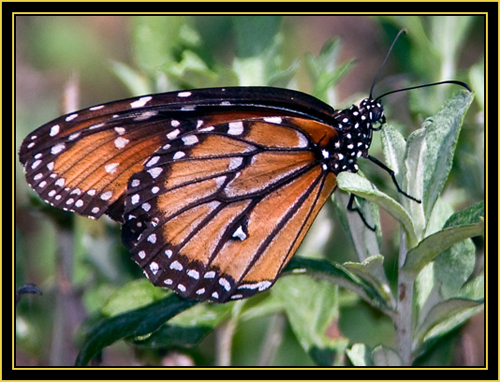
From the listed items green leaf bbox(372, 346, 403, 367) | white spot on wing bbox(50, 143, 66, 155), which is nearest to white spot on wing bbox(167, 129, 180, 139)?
white spot on wing bbox(50, 143, 66, 155)

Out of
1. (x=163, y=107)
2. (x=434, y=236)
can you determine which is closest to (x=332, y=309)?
(x=434, y=236)

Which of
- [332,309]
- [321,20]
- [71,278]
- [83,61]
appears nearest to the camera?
[332,309]

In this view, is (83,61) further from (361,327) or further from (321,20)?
(361,327)

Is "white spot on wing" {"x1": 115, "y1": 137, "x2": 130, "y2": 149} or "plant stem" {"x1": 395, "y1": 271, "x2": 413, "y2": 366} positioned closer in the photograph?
"plant stem" {"x1": 395, "y1": 271, "x2": 413, "y2": 366}

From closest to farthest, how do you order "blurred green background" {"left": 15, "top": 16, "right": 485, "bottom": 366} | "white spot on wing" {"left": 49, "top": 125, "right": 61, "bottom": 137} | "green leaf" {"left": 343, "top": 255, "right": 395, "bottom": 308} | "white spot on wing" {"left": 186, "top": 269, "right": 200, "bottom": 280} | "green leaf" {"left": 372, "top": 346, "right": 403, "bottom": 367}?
"green leaf" {"left": 343, "top": 255, "right": 395, "bottom": 308}, "green leaf" {"left": 372, "top": 346, "right": 403, "bottom": 367}, "white spot on wing" {"left": 186, "top": 269, "right": 200, "bottom": 280}, "white spot on wing" {"left": 49, "top": 125, "right": 61, "bottom": 137}, "blurred green background" {"left": 15, "top": 16, "right": 485, "bottom": 366}

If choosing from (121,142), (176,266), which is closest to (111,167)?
(121,142)

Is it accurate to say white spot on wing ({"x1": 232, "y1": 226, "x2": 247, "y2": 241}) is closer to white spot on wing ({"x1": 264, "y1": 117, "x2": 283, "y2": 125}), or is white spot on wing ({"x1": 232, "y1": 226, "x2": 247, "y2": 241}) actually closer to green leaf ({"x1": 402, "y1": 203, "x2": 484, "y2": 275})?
white spot on wing ({"x1": 264, "y1": 117, "x2": 283, "y2": 125})

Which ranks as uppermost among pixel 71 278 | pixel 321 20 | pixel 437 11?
pixel 321 20
